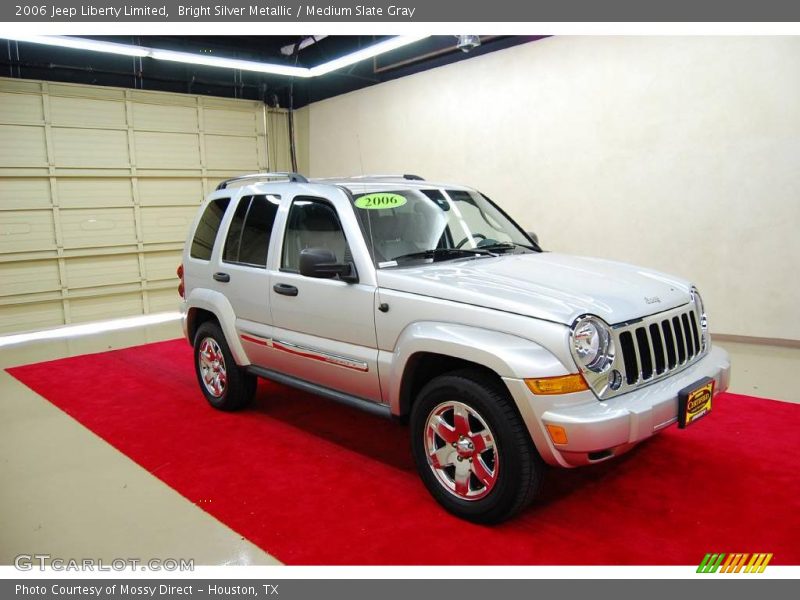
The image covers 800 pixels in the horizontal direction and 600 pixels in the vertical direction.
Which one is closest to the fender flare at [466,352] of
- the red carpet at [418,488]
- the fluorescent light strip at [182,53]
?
the red carpet at [418,488]

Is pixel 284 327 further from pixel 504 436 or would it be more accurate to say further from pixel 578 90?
pixel 578 90

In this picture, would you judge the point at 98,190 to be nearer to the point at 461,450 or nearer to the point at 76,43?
the point at 76,43

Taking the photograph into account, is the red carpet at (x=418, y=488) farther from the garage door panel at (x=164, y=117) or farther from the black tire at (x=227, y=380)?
the garage door panel at (x=164, y=117)

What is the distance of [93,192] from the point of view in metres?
9.25

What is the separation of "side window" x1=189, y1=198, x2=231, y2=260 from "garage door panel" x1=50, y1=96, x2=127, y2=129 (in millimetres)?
5659

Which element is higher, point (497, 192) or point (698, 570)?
point (497, 192)

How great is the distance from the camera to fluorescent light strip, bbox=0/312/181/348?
26.9 ft

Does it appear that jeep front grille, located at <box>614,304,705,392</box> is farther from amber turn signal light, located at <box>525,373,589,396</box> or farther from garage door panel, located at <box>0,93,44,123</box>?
garage door panel, located at <box>0,93,44,123</box>

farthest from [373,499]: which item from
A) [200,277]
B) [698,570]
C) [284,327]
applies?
[200,277]

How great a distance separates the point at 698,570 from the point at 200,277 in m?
3.80

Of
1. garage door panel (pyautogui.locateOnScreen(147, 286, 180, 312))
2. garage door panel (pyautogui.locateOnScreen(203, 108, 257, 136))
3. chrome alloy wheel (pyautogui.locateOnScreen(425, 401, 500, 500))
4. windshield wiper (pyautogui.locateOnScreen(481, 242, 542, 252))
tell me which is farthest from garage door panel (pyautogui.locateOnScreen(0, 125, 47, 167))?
chrome alloy wheel (pyautogui.locateOnScreen(425, 401, 500, 500))

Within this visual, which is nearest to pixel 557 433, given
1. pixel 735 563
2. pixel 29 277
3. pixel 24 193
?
pixel 735 563

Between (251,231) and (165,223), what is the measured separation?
6.57 meters

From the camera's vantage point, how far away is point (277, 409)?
4.71 meters
